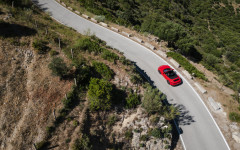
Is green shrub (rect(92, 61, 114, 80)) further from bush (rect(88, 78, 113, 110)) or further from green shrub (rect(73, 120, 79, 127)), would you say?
green shrub (rect(73, 120, 79, 127))

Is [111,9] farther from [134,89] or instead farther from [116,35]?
[134,89]

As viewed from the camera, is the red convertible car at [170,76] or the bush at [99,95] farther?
Answer: the red convertible car at [170,76]

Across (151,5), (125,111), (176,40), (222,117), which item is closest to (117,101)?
(125,111)

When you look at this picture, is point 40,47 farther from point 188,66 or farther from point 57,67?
point 188,66

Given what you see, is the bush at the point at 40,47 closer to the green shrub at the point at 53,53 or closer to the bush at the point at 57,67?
the green shrub at the point at 53,53

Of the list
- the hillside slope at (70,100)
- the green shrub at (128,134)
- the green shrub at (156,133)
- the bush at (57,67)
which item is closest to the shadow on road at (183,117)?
the hillside slope at (70,100)

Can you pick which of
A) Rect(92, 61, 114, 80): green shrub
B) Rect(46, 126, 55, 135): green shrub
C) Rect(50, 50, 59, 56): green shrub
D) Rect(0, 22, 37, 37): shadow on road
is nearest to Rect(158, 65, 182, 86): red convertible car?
Rect(92, 61, 114, 80): green shrub

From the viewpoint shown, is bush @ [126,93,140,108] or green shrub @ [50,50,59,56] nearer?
bush @ [126,93,140,108]

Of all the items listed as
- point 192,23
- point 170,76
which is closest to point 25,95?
point 170,76
